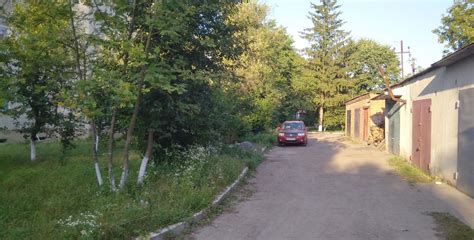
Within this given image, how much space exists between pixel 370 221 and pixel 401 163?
9.82 metres

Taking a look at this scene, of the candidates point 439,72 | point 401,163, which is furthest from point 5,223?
point 401,163

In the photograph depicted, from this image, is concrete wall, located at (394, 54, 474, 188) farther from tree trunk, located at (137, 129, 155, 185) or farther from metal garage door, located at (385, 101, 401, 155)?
tree trunk, located at (137, 129, 155, 185)

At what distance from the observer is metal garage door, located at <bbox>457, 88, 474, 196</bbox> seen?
10438 millimetres

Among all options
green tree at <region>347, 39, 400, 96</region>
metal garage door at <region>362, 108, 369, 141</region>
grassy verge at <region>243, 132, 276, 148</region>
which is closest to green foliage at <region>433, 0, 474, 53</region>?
metal garage door at <region>362, 108, 369, 141</region>

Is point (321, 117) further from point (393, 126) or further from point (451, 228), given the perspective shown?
point (451, 228)

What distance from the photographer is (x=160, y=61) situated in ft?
29.0

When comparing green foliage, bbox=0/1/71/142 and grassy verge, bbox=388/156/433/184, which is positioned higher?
green foliage, bbox=0/1/71/142

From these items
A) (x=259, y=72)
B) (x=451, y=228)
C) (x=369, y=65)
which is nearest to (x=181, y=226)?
(x=451, y=228)

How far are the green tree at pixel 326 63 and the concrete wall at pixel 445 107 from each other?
4080 cm

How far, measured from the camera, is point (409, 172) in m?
14.7

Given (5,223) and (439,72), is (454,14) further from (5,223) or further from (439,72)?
(5,223)

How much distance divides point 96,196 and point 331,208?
4.81 m

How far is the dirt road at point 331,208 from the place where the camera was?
740 cm

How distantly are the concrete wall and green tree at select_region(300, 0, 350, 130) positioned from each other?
40.8m
